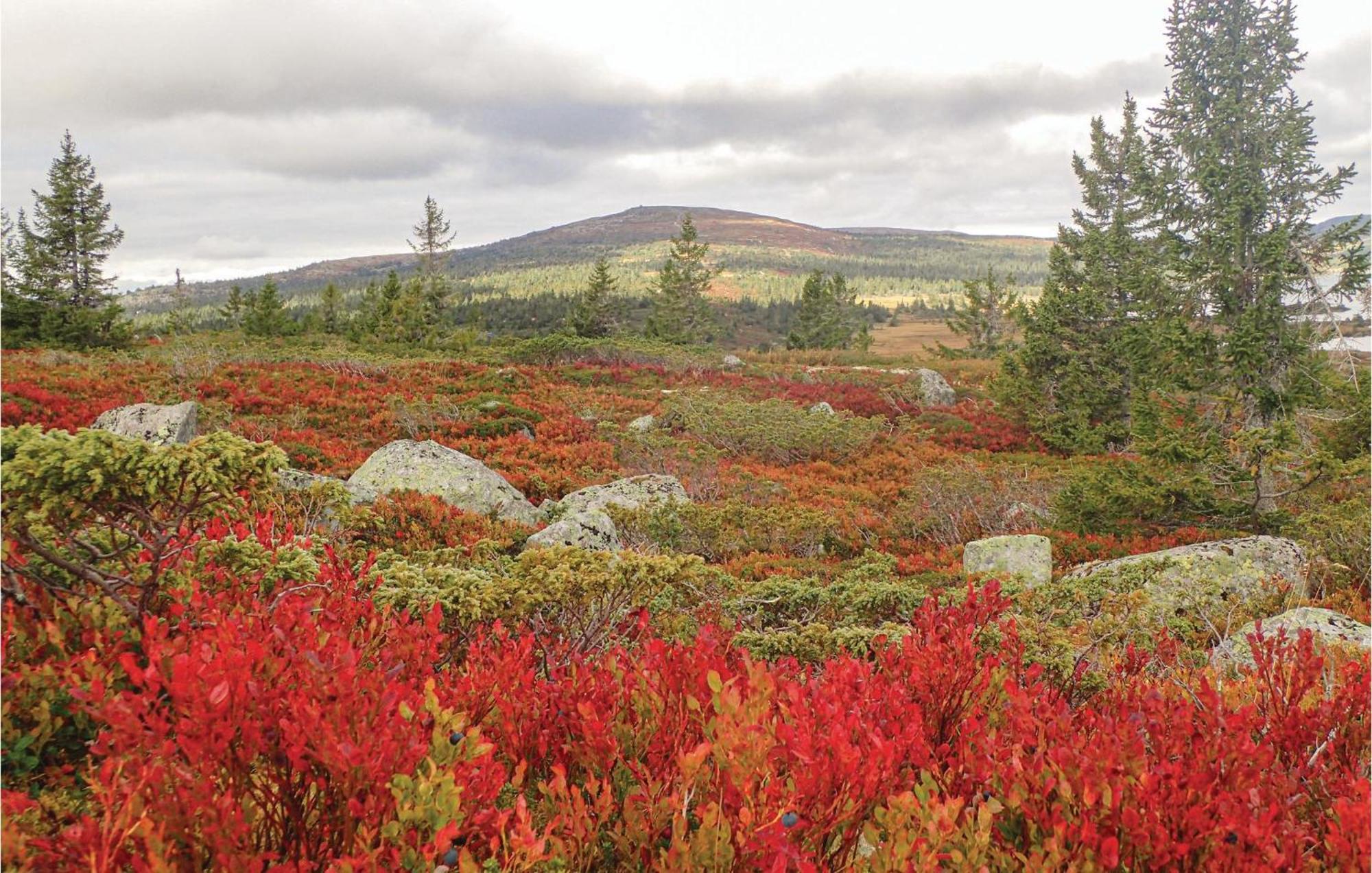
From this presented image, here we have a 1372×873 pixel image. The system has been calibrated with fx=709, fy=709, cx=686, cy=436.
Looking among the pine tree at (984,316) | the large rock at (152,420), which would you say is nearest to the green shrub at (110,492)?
the large rock at (152,420)

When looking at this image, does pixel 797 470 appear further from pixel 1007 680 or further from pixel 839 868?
pixel 839 868

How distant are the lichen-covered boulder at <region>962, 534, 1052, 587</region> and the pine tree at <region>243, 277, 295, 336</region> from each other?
146 ft

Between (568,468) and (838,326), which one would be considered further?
(838,326)

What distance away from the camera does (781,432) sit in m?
15.9

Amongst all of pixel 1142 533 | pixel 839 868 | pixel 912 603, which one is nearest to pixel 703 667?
pixel 839 868

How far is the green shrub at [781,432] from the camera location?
1591 cm

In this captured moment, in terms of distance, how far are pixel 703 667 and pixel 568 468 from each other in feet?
33.4

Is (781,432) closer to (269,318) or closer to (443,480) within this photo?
(443,480)

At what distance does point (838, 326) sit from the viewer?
53438 mm

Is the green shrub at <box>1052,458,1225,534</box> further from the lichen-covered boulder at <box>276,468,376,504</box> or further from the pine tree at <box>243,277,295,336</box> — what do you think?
the pine tree at <box>243,277,295,336</box>

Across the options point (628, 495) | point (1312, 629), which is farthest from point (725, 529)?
point (1312, 629)

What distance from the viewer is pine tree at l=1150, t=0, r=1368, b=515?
39.3ft

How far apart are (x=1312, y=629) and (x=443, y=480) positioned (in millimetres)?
9595

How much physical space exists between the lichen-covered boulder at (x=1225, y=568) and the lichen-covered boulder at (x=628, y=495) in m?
5.08
